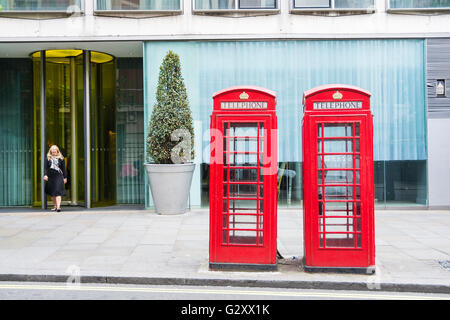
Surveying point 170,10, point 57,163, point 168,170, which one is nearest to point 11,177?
point 57,163

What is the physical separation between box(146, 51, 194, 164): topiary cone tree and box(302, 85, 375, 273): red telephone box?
16.9ft

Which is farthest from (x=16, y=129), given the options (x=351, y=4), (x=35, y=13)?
(x=351, y=4)

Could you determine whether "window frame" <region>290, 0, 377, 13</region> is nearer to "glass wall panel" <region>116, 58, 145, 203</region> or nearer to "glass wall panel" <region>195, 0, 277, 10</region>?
"glass wall panel" <region>195, 0, 277, 10</region>

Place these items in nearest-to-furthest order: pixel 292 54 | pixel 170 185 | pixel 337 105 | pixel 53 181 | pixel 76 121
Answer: pixel 337 105
pixel 170 185
pixel 53 181
pixel 292 54
pixel 76 121

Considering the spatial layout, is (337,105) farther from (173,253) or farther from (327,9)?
(327,9)

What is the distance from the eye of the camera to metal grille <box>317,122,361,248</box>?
5.70 metres

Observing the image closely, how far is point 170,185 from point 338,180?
17.7ft

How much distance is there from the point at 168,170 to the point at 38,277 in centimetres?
499

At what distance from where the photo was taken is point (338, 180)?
5.80m

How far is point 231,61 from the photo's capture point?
38.3 feet

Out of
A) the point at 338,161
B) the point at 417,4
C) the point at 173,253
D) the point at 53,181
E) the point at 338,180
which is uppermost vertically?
the point at 417,4

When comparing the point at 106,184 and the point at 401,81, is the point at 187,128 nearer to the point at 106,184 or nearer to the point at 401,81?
the point at 106,184

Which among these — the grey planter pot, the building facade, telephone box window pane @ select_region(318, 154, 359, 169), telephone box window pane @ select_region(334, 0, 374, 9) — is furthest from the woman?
telephone box window pane @ select_region(334, 0, 374, 9)
